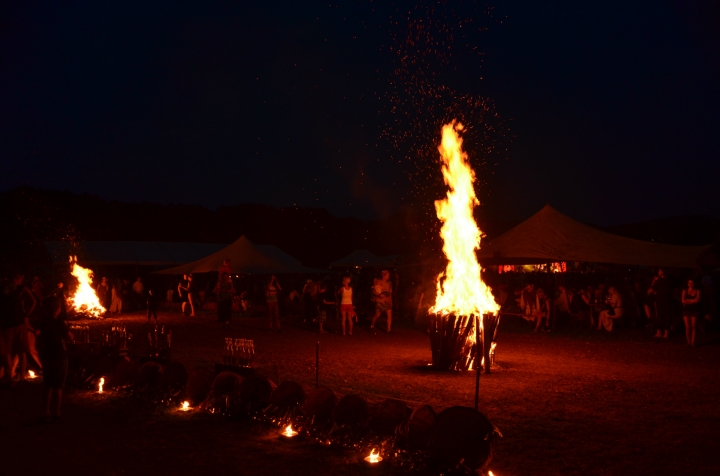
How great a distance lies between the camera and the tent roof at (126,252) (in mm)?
29000

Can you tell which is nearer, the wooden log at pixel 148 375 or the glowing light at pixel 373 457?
the glowing light at pixel 373 457

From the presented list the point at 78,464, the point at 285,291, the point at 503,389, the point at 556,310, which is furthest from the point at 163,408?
the point at 285,291

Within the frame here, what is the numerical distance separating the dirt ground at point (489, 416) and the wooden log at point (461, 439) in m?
0.23

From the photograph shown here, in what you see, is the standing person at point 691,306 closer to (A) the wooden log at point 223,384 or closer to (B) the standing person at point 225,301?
(A) the wooden log at point 223,384

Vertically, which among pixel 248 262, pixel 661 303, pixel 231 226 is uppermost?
pixel 231 226

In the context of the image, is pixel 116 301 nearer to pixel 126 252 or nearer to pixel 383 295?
pixel 126 252

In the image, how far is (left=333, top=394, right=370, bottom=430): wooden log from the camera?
652cm

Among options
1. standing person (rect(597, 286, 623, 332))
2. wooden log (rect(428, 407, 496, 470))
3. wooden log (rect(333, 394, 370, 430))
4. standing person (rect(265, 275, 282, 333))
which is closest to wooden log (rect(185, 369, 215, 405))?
wooden log (rect(333, 394, 370, 430))

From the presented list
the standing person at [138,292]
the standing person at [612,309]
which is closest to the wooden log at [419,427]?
the standing person at [612,309]

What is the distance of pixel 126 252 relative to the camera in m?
32.2

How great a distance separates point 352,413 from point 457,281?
19.5 ft

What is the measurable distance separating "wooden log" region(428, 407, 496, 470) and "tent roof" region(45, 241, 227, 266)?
2671 centimetres

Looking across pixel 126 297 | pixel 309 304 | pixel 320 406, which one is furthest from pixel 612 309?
pixel 126 297

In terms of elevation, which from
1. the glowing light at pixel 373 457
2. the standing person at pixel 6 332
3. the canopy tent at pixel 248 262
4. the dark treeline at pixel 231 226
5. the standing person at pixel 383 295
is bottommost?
the glowing light at pixel 373 457
